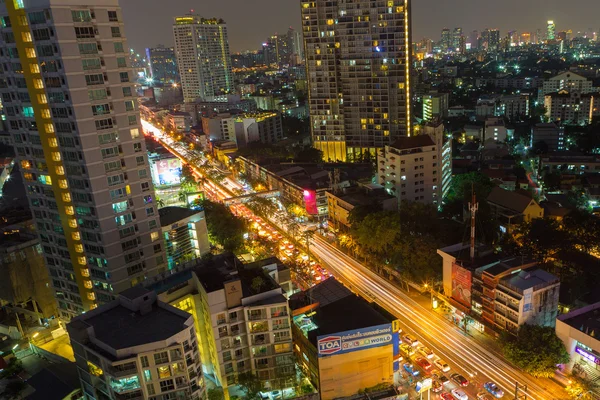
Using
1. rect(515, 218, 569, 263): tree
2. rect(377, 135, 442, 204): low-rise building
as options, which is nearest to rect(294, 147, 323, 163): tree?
rect(377, 135, 442, 204): low-rise building

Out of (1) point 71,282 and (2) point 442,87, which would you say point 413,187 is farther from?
(2) point 442,87

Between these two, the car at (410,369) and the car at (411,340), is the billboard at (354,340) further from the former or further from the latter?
the car at (411,340)

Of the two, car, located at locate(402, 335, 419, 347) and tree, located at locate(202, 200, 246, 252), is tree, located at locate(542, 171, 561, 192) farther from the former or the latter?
tree, located at locate(202, 200, 246, 252)

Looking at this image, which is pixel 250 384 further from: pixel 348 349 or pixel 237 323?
pixel 348 349

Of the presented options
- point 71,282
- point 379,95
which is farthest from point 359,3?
point 71,282

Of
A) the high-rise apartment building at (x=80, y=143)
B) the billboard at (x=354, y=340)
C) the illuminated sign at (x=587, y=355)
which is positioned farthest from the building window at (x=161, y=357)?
the illuminated sign at (x=587, y=355)

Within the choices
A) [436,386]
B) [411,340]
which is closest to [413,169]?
[411,340]
